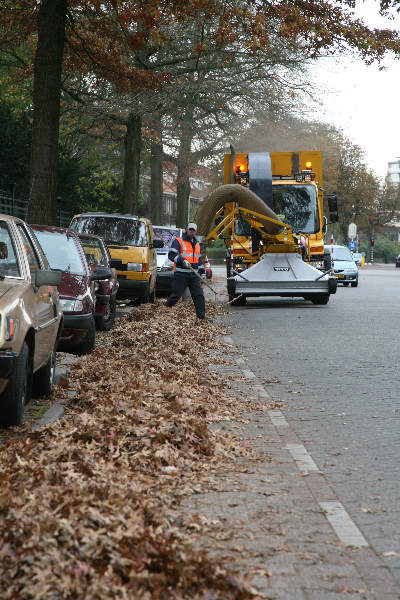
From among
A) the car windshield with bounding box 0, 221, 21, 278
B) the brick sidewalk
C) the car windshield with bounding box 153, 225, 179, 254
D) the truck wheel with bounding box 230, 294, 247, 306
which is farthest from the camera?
the car windshield with bounding box 153, 225, 179, 254

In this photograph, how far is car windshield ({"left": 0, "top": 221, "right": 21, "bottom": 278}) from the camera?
7.87m

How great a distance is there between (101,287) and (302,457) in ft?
29.2

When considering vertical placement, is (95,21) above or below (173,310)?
above

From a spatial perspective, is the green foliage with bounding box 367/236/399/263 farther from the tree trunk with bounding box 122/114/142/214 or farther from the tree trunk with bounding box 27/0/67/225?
the tree trunk with bounding box 27/0/67/225


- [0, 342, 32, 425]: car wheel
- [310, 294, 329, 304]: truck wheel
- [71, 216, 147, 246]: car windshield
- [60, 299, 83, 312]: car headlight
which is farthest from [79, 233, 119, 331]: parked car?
[310, 294, 329, 304]: truck wheel

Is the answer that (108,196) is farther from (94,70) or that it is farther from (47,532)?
(47,532)

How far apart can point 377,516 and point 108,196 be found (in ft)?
131

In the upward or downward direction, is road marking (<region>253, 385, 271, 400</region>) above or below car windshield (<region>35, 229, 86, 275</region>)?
below

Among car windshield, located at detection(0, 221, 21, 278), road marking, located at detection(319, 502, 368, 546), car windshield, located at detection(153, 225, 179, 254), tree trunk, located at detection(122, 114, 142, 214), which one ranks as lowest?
road marking, located at detection(319, 502, 368, 546)

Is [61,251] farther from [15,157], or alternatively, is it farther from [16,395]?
[15,157]

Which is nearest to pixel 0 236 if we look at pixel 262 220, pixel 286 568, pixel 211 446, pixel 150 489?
pixel 211 446

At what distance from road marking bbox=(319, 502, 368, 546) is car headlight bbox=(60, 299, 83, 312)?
670cm

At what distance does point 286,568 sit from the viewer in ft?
13.9

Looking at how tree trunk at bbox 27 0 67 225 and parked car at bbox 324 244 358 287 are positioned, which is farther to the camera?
parked car at bbox 324 244 358 287
